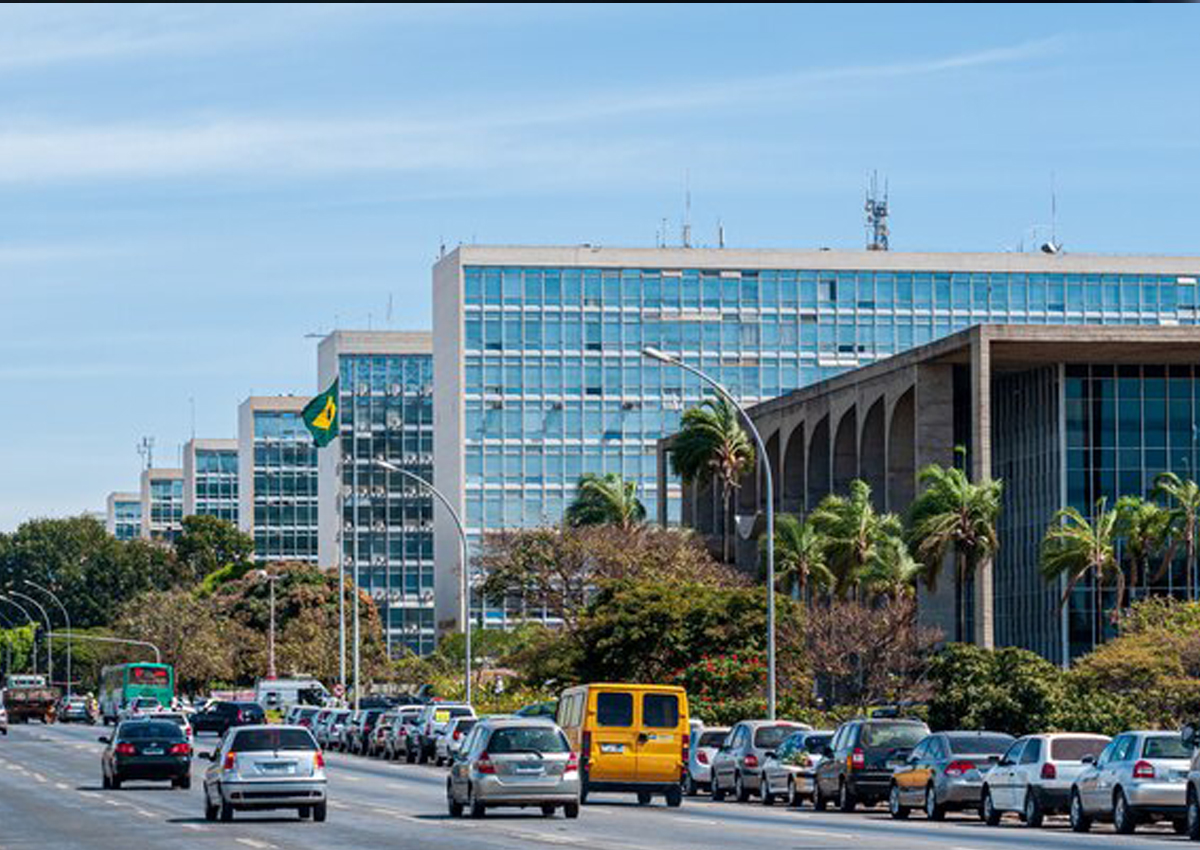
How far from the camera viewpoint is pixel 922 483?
8825 centimetres

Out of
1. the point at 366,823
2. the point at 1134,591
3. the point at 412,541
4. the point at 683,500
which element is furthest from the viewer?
the point at 412,541

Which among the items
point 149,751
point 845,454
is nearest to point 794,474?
point 845,454

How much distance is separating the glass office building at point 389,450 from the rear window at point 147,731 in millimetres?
125477

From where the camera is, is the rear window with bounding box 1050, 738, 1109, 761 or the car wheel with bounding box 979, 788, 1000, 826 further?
the car wheel with bounding box 979, 788, 1000, 826

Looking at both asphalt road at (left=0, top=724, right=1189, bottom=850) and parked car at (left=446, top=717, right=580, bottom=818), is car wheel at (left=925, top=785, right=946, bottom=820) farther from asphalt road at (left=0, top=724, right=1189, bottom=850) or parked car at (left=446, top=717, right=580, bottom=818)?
parked car at (left=446, top=717, right=580, bottom=818)

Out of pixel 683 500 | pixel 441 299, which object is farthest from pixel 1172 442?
pixel 441 299

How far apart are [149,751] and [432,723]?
65.9 ft

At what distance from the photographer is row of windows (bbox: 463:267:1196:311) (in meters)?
144

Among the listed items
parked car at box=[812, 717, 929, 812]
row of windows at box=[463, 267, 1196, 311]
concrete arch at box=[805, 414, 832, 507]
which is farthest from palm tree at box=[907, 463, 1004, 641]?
row of windows at box=[463, 267, 1196, 311]

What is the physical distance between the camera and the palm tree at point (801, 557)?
282 ft

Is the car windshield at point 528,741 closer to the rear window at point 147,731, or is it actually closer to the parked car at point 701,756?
the parked car at point 701,756

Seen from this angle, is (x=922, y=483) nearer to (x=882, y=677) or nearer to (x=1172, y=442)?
(x=1172, y=442)

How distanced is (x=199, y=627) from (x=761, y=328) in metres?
41.5

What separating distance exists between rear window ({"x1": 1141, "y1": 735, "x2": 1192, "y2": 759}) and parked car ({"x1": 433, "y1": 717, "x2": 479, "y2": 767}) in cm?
2661
